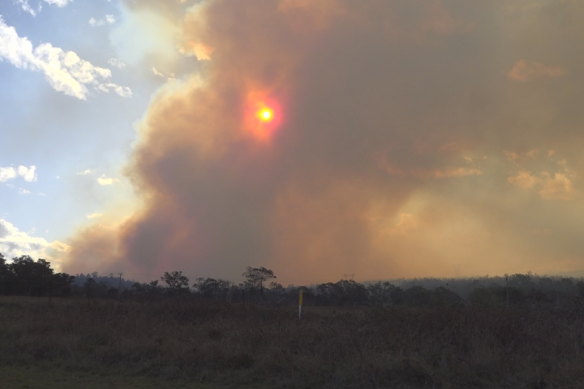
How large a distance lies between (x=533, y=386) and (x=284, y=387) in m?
5.14

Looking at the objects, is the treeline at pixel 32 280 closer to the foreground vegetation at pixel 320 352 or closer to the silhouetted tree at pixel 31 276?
the silhouetted tree at pixel 31 276

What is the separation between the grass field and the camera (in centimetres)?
985

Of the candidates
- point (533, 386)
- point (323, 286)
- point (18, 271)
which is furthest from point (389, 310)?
point (18, 271)

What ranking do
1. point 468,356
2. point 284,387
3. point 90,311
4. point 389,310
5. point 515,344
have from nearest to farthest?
point 284,387, point 468,356, point 515,344, point 389,310, point 90,311

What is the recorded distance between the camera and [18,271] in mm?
67312

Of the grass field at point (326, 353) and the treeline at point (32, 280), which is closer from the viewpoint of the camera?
the grass field at point (326, 353)

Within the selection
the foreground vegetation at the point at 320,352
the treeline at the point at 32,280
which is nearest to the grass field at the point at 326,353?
the foreground vegetation at the point at 320,352

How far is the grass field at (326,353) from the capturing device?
388 inches

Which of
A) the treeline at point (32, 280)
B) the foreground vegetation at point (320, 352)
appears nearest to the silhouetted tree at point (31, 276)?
the treeline at point (32, 280)

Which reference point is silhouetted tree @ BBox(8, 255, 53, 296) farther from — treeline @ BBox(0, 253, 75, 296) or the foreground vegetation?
the foreground vegetation

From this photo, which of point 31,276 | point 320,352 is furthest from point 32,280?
point 320,352

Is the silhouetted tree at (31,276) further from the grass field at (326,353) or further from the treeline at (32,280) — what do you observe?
the grass field at (326,353)

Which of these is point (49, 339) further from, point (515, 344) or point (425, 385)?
point (515, 344)

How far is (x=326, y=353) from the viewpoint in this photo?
11.5 metres
